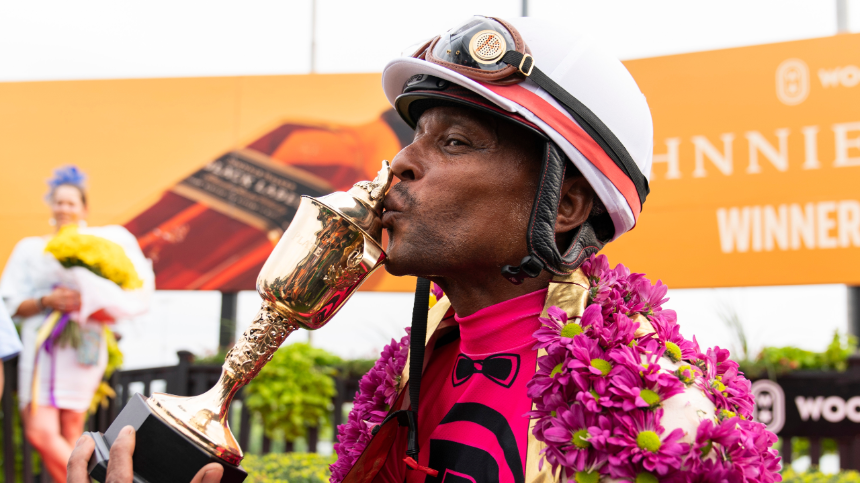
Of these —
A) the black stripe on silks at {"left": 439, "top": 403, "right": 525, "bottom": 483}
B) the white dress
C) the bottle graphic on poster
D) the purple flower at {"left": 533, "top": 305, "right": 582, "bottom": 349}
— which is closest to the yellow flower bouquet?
the white dress

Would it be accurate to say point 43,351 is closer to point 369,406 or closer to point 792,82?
point 369,406

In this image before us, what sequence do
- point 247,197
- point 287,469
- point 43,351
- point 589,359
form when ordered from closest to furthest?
point 589,359 → point 287,469 → point 43,351 → point 247,197

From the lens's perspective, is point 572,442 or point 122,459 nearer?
point 572,442

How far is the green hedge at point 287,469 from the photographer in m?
4.27

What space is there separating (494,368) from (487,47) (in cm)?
71

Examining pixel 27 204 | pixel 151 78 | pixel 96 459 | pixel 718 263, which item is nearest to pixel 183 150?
→ pixel 151 78

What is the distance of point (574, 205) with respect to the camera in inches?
61.1

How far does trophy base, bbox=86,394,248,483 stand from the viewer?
1.38m

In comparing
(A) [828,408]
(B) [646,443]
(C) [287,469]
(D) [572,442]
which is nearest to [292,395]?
(C) [287,469]

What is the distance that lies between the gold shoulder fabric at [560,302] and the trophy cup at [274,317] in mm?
396

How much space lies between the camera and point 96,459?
141cm

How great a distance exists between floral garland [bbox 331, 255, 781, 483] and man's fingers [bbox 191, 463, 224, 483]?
0.66 m

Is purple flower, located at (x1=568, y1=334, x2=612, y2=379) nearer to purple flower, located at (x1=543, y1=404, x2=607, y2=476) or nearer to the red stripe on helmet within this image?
purple flower, located at (x1=543, y1=404, x2=607, y2=476)

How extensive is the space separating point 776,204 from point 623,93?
597 centimetres
